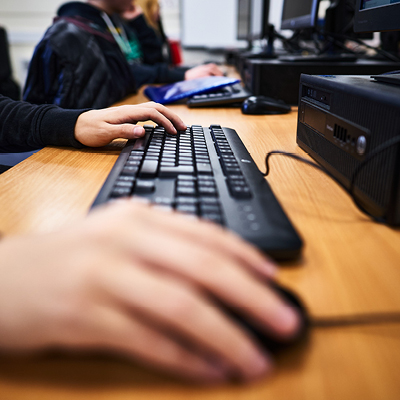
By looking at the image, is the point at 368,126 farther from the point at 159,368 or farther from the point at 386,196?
the point at 159,368

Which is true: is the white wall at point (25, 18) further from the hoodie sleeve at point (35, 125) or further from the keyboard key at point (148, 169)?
the keyboard key at point (148, 169)

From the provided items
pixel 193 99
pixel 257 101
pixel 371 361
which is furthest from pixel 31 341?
pixel 193 99

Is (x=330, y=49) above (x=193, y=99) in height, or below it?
above

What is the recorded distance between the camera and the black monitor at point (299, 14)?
1073 millimetres

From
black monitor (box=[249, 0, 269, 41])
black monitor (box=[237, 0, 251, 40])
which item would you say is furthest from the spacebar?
black monitor (box=[237, 0, 251, 40])

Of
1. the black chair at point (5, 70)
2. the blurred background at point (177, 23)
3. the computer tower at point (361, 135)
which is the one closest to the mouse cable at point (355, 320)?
the computer tower at point (361, 135)

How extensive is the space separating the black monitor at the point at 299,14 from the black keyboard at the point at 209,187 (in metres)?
0.76

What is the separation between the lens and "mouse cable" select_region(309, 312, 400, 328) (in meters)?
0.23

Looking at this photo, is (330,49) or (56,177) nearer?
(56,177)

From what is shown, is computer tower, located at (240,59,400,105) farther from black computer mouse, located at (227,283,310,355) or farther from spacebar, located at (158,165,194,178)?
black computer mouse, located at (227,283,310,355)

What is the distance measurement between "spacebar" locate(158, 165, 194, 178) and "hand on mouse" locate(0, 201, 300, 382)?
0.66 feet

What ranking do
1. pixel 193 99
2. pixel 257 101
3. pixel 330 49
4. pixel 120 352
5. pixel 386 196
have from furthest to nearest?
pixel 330 49, pixel 193 99, pixel 257 101, pixel 386 196, pixel 120 352

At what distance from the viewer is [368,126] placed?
1.24ft

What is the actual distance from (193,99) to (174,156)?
0.64 m
